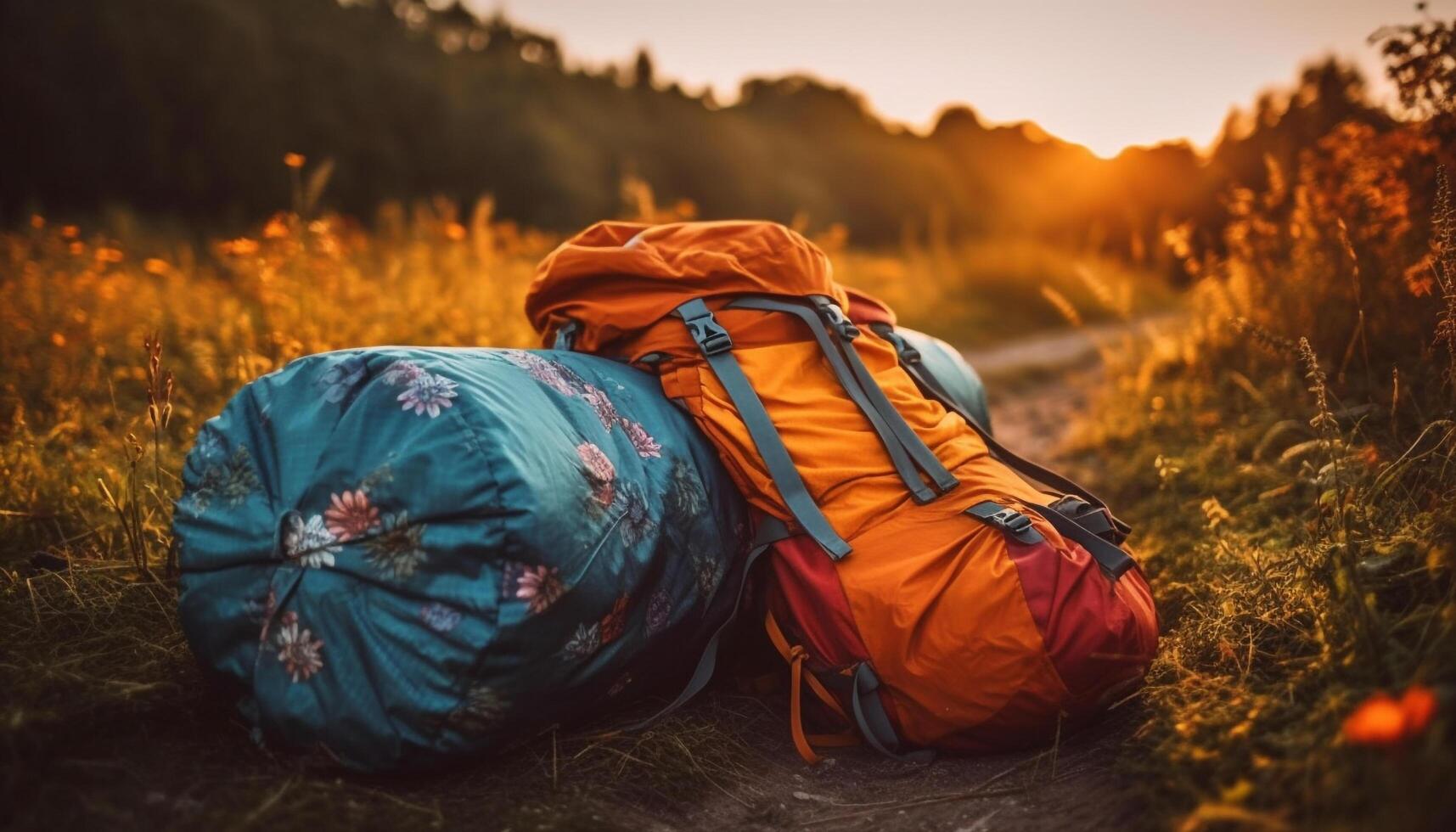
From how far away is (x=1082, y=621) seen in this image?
1902 mm

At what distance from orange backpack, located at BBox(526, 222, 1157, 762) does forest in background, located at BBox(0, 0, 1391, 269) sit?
2.56 meters

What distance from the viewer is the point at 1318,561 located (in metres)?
2.07

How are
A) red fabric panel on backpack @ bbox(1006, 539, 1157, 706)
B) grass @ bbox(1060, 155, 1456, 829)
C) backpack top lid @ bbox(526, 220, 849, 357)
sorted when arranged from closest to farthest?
grass @ bbox(1060, 155, 1456, 829) → red fabric panel on backpack @ bbox(1006, 539, 1157, 706) → backpack top lid @ bbox(526, 220, 849, 357)

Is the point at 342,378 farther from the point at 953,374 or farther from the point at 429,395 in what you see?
the point at 953,374

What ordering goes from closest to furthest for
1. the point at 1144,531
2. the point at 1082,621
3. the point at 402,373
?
the point at 402,373
the point at 1082,621
the point at 1144,531

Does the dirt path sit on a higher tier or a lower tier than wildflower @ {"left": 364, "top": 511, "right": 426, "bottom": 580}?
lower

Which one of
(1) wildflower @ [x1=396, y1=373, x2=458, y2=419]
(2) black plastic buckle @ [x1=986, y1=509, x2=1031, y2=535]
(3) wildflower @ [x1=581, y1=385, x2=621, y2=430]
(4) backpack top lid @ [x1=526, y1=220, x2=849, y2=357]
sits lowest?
(2) black plastic buckle @ [x1=986, y1=509, x2=1031, y2=535]

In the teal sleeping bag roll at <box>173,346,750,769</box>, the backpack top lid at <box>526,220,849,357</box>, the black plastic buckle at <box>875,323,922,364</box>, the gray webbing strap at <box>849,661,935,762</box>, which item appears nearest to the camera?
the teal sleeping bag roll at <box>173,346,750,769</box>

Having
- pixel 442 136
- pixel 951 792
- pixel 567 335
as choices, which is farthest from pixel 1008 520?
pixel 442 136

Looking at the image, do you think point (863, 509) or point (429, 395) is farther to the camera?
point (863, 509)

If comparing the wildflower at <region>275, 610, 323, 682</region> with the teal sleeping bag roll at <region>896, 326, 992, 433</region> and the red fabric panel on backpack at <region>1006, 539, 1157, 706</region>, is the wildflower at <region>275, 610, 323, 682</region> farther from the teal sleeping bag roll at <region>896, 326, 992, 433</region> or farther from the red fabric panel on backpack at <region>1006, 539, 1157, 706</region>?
the teal sleeping bag roll at <region>896, 326, 992, 433</region>

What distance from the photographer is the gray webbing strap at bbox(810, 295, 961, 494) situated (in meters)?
2.22

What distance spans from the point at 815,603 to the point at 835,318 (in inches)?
32.3

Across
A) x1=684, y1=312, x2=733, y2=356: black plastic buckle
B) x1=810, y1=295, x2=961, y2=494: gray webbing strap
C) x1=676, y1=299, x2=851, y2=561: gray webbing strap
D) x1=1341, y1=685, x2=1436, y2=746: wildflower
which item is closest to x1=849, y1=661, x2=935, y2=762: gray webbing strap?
x1=676, y1=299, x2=851, y2=561: gray webbing strap
